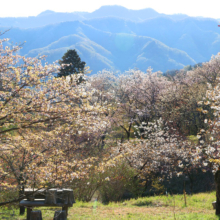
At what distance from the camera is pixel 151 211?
11.7 metres

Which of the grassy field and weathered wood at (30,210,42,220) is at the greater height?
weathered wood at (30,210,42,220)

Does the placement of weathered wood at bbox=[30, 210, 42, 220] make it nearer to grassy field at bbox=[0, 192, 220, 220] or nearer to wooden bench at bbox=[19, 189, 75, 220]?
wooden bench at bbox=[19, 189, 75, 220]

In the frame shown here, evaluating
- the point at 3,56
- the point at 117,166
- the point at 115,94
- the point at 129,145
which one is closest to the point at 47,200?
the point at 3,56

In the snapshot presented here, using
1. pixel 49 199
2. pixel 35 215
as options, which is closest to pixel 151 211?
pixel 49 199

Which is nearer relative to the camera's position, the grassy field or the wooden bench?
the wooden bench

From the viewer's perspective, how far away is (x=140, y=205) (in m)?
13.7

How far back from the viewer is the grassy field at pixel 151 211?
1038 cm

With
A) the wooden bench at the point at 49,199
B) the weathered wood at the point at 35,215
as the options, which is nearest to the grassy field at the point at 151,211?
the weathered wood at the point at 35,215

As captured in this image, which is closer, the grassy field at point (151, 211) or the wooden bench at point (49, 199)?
the wooden bench at point (49, 199)

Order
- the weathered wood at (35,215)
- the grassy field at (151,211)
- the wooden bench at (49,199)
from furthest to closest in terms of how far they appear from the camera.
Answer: the grassy field at (151,211) → the weathered wood at (35,215) → the wooden bench at (49,199)

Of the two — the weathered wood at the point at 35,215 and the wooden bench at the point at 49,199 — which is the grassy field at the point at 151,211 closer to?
the weathered wood at the point at 35,215

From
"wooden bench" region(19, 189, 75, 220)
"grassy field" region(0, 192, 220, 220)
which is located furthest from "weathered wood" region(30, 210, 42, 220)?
"grassy field" region(0, 192, 220, 220)

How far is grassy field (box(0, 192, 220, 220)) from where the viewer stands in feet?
34.0

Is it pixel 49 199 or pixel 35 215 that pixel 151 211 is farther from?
→ pixel 35 215
